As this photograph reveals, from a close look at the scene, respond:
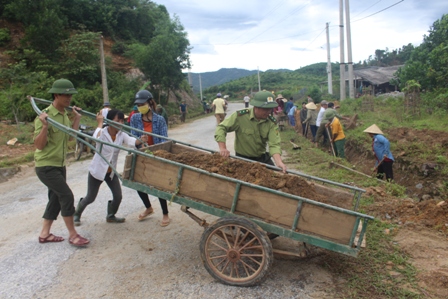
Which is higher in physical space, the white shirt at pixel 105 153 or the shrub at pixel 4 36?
the shrub at pixel 4 36

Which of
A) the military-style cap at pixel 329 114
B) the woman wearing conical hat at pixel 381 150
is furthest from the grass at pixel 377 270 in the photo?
the military-style cap at pixel 329 114

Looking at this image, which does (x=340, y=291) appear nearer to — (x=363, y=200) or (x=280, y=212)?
(x=280, y=212)

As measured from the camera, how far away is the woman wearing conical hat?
738 cm

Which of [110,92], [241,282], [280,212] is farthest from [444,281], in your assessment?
[110,92]

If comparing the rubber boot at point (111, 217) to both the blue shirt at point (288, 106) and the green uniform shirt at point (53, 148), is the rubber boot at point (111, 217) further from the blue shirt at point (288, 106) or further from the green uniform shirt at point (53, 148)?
the blue shirt at point (288, 106)

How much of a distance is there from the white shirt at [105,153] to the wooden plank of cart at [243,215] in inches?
30.6

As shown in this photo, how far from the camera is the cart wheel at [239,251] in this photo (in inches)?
125

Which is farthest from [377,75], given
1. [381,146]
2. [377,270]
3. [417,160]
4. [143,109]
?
[377,270]

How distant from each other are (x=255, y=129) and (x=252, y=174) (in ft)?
2.91

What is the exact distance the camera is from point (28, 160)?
9.50 m

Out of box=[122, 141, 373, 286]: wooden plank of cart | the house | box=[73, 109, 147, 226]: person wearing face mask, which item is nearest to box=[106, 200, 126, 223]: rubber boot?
box=[73, 109, 147, 226]: person wearing face mask

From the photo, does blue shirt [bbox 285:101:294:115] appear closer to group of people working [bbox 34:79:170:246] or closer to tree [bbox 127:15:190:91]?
tree [bbox 127:15:190:91]

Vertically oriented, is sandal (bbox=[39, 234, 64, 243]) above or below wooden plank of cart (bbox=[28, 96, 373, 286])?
below

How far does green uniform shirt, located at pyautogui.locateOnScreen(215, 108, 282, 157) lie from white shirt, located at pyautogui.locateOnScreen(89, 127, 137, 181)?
125 cm
